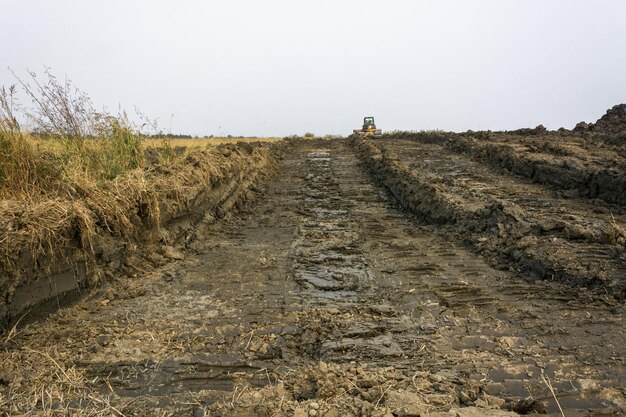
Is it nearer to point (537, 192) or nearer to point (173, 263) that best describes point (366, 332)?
point (173, 263)

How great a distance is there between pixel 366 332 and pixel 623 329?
234 centimetres

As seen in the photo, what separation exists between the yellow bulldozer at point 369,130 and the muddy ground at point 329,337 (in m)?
27.4

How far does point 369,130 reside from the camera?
117 feet

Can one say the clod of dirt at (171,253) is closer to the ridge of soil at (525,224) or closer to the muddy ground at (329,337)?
the muddy ground at (329,337)

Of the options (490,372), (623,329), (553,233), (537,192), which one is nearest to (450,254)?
(553,233)

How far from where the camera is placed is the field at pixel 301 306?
11.0ft

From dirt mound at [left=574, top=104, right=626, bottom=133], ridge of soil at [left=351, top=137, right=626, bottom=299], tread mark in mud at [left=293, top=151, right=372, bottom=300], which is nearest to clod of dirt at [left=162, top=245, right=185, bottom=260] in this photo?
tread mark in mud at [left=293, top=151, right=372, bottom=300]

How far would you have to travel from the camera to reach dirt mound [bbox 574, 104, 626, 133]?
2319 cm

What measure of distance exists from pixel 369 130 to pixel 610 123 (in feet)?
51.5

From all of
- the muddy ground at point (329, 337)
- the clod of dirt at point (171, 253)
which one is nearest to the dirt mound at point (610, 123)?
the muddy ground at point (329, 337)

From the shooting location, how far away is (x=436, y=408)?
3.00 meters

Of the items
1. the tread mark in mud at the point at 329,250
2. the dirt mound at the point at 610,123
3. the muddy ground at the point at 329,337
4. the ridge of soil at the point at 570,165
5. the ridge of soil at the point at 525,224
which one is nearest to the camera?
the muddy ground at the point at 329,337

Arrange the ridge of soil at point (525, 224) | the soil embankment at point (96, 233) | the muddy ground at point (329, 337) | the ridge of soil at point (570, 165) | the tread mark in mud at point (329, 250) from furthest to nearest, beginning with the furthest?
the ridge of soil at point (570, 165)
the tread mark in mud at point (329, 250)
the ridge of soil at point (525, 224)
the soil embankment at point (96, 233)
the muddy ground at point (329, 337)

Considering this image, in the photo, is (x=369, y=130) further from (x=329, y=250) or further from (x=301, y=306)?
(x=301, y=306)
